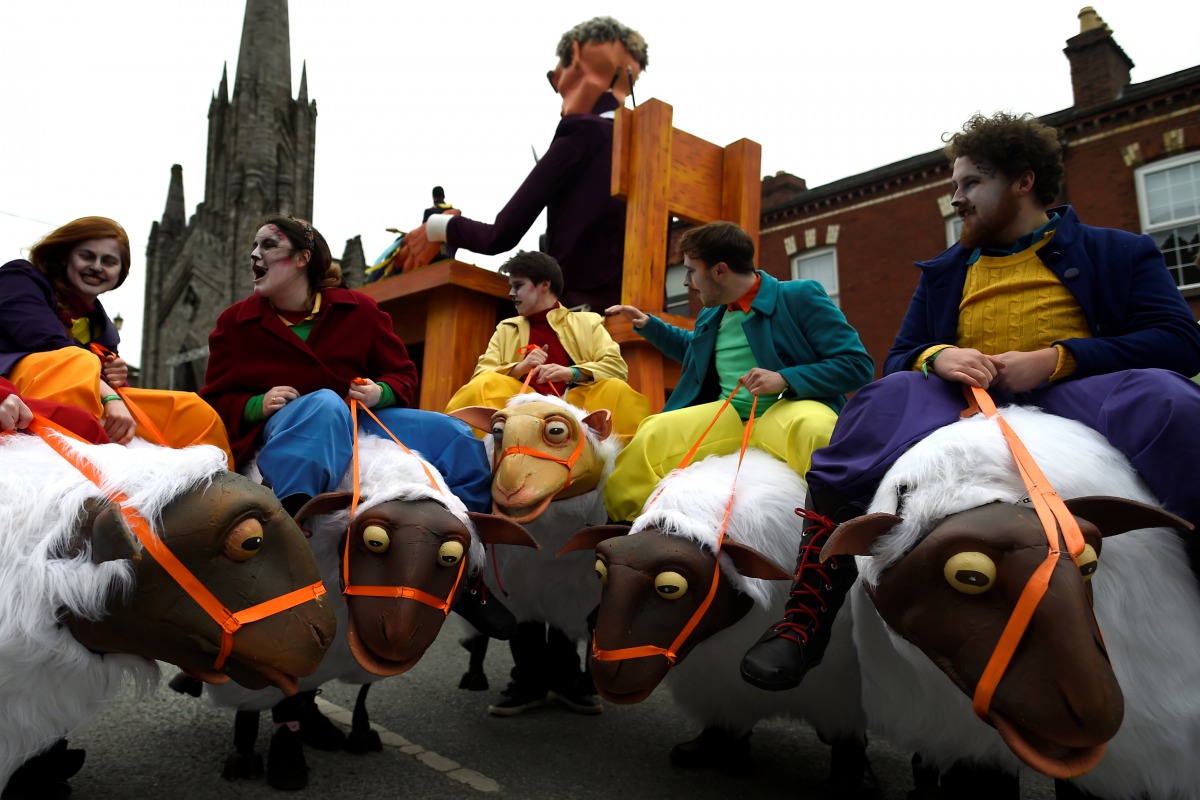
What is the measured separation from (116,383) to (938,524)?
2.84 meters

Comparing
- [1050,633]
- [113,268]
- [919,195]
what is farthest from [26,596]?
[919,195]

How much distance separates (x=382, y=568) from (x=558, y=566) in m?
1.10

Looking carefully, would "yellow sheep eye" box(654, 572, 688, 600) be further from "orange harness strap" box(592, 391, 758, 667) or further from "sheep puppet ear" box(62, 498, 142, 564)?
"sheep puppet ear" box(62, 498, 142, 564)

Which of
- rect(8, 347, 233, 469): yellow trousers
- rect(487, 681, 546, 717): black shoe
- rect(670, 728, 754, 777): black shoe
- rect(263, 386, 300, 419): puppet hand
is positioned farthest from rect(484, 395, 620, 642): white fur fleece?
rect(8, 347, 233, 469): yellow trousers

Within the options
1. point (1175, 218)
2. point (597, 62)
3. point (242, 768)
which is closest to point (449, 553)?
point (242, 768)

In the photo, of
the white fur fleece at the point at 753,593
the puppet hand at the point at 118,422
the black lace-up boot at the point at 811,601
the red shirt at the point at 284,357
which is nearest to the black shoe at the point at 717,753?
the white fur fleece at the point at 753,593

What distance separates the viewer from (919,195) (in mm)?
14977

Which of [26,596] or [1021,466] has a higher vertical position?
[1021,466]

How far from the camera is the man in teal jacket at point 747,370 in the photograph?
304 centimetres

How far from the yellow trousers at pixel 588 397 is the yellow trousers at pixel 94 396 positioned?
3.54 feet

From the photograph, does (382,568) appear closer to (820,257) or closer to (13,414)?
(13,414)

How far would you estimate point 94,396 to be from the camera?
2664mm

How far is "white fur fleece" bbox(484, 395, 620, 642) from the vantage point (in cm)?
339

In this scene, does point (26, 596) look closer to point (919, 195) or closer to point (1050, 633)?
point (1050, 633)
